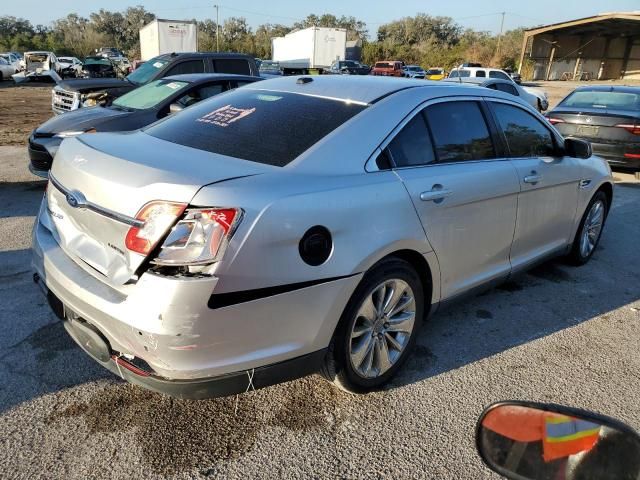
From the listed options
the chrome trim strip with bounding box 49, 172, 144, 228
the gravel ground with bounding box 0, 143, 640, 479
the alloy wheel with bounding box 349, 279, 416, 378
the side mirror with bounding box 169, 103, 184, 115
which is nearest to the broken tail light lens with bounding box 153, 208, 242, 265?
the chrome trim strip with bounding box 49, 172, 144, 228

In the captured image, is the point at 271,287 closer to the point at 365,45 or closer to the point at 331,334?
the point at 331,334

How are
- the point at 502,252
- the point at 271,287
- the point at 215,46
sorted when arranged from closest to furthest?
the point at 271,287 → the point at 502,252 → the point at 215,46

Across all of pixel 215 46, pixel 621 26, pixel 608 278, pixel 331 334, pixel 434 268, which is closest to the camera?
pixel 331 334

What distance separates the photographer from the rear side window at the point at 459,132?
3062 millimetres

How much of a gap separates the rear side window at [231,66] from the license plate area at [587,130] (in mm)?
6118

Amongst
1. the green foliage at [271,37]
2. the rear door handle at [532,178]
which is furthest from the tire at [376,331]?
the green foliage at [271,37]

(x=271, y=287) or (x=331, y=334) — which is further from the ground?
(x=271, y=287)

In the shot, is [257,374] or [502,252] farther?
[502,252]

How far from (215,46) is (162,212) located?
62829 millimetres

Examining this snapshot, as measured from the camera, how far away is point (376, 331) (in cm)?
271

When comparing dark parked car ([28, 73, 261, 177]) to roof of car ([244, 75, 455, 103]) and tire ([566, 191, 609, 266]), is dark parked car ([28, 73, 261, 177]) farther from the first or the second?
tire ([566, 191, 609, 266])

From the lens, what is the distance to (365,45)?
2379 inches

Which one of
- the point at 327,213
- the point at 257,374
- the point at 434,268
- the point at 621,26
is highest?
the point at 621,26

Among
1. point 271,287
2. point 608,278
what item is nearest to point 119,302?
point 271,287
